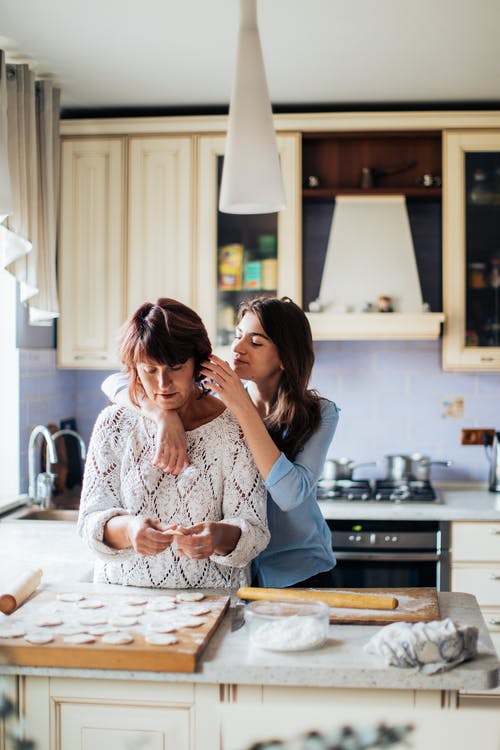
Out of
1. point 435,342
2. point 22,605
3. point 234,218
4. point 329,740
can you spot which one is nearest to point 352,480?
point 435,342

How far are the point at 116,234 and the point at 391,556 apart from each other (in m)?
1.77

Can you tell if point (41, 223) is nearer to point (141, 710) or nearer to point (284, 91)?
point (284, 91)

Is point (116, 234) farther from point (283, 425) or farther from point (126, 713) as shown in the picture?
point (126, 713)

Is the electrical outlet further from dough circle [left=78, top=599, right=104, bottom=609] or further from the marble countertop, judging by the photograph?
dough circle [left=78, top=599, right=104, bottom=609]

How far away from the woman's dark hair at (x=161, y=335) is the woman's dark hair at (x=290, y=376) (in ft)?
1.20

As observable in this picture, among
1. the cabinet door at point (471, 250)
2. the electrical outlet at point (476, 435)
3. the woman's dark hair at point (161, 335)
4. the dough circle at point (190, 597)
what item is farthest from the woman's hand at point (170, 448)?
the electrical outlet at point (476, 435)

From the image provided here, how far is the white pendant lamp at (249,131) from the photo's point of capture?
1.80 meters

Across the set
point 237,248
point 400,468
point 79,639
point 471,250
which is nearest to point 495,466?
point 400,468

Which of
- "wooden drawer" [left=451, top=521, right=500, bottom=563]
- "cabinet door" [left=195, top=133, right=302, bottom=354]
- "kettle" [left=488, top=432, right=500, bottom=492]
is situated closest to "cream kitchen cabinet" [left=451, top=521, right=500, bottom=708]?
"wooden drawer" [left=451, top=521, right=500, bottom=563]

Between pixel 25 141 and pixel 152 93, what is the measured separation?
64cm

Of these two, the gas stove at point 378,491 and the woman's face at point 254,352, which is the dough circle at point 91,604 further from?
the gas stove at point 378,491

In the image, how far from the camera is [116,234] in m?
3.61

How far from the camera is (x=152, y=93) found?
348cm

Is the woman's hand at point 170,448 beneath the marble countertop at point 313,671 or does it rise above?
above
